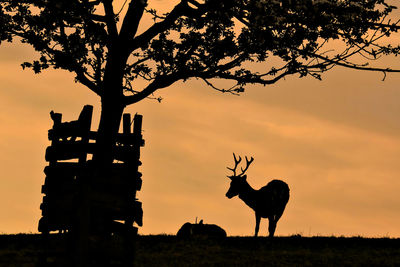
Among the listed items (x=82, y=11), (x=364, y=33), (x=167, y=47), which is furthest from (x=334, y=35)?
(x=82, y=11)

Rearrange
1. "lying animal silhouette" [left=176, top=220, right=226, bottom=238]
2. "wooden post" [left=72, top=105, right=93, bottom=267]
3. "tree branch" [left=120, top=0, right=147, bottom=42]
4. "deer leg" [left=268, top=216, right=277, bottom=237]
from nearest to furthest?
"wooden post" [left=72, top=105, right=93, bottom=267]
"tree branch" [left=120, top=0, right=147, bottom=42]
"lying animal silhouette" [left=176, top=220, right=226, bottom=238]
"deer leg" [left=268, top=216, right=277, bottom=237]

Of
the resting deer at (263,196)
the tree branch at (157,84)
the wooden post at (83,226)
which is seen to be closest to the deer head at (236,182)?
the resting deer at (263,196)

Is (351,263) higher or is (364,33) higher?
(364,33)

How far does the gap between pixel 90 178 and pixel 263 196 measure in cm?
1592

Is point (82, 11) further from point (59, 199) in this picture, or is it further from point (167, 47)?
point (59, 199)

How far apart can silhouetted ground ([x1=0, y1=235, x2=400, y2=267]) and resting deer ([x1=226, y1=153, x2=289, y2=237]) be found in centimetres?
447

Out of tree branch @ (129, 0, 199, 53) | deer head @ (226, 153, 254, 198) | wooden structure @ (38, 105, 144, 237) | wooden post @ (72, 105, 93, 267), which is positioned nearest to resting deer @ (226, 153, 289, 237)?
deer head @ (226, 153, 254, 198)

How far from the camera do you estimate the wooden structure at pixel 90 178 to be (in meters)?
17.9

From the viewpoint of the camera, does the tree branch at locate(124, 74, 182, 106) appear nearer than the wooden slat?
No

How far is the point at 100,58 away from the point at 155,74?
6.66ft

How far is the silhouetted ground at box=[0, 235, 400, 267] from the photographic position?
2320 centimetres

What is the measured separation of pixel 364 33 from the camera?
2512 centimetres

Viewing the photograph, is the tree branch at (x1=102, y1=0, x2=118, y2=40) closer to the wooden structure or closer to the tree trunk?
the tree trunk

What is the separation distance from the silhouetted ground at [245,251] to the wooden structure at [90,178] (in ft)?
5.59
